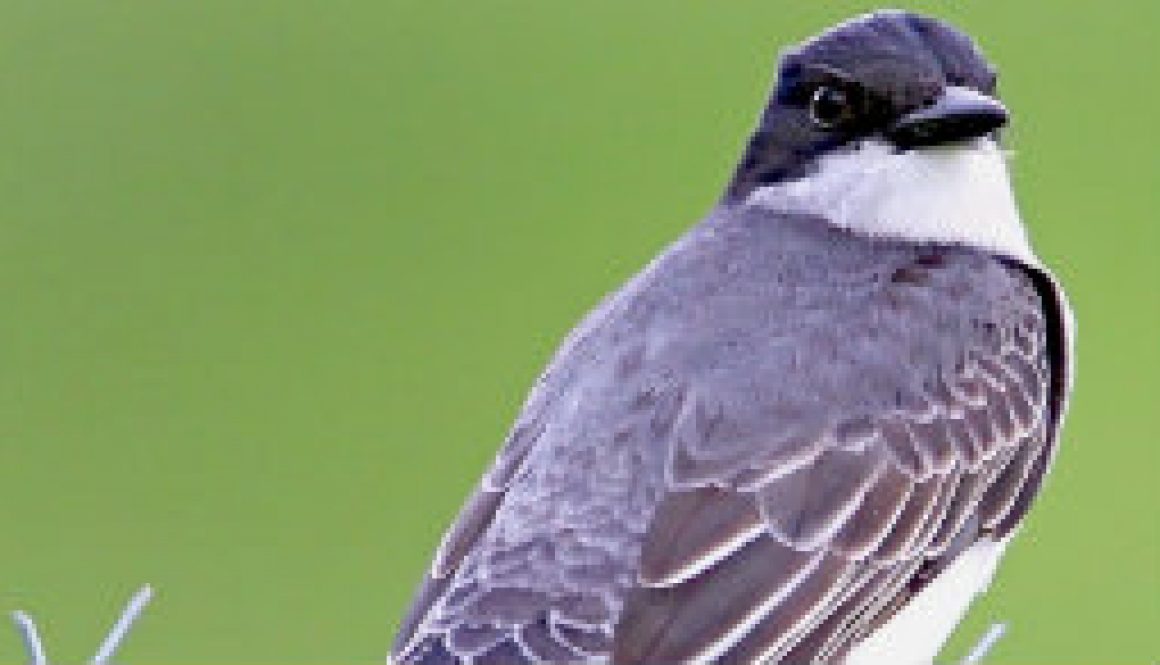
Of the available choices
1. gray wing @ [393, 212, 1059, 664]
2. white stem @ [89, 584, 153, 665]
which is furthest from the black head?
white stem @ [89, 584, 153, 665]

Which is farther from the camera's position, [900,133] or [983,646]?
[900,133]

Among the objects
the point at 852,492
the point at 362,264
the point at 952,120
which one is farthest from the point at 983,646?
the point at 362,264

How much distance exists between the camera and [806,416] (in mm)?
9008

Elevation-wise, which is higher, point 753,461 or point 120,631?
point 120,631

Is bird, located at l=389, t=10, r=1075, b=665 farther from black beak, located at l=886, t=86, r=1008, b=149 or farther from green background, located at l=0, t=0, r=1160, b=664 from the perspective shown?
green background, located at l=0, t=0, r=1160, b=664

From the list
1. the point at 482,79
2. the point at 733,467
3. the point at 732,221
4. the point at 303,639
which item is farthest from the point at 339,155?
the point at 733,467

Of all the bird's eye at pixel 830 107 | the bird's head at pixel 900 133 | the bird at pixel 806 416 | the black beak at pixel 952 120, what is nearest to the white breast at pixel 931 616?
the bird at pixel 806 416

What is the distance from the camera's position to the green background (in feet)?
38.6

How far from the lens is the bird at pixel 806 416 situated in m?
8.82

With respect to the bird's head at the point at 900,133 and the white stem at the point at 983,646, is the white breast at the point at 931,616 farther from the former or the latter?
the bird's head at the point at 900,133

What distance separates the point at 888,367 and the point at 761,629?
0.67 meters

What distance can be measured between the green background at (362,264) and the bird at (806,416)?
5.89 ft

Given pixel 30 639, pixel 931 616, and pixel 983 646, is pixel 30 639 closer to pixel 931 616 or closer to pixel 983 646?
pixel 983 646

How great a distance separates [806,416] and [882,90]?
0.85 m
